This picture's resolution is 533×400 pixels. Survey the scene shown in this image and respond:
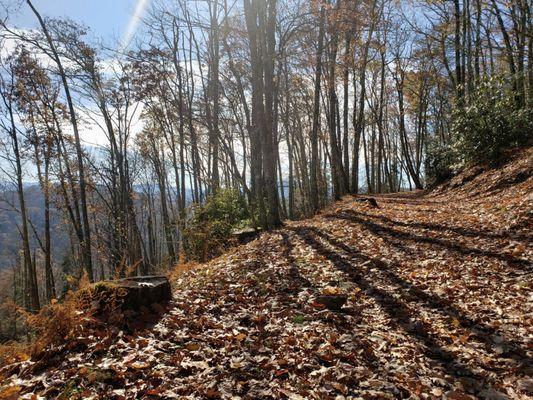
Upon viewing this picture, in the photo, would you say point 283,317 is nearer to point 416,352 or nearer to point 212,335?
point 212,335

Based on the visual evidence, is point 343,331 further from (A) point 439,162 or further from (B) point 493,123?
(A) point 439,162

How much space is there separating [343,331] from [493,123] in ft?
38.2

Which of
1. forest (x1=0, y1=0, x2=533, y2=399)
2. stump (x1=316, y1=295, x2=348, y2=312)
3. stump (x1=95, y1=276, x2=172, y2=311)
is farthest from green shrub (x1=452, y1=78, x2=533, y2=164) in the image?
stump (x1=95, y1=276, x2=172, y2=311)

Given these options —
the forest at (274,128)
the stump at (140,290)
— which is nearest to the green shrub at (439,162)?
the forest at (274,128)

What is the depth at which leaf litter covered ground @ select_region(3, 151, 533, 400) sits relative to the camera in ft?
10.6

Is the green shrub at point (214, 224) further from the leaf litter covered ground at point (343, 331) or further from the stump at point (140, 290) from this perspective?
the stump at point (140, 290)

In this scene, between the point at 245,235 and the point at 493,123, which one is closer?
the point at 245,235

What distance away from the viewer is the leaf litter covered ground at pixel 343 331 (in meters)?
3.22

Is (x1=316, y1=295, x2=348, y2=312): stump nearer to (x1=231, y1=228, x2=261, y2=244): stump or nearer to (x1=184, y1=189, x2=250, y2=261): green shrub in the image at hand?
(x1=184, y1=189, x2=250, y2=261): green shrub

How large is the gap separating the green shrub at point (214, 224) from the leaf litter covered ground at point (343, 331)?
3.09m

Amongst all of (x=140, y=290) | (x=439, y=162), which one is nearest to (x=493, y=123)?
(x=439, y=162)

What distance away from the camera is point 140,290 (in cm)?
484

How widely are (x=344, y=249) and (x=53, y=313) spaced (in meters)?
5.41

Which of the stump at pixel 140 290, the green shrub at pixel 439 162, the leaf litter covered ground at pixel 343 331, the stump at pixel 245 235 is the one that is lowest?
the leaf litter covered ground at pixel 343 331
